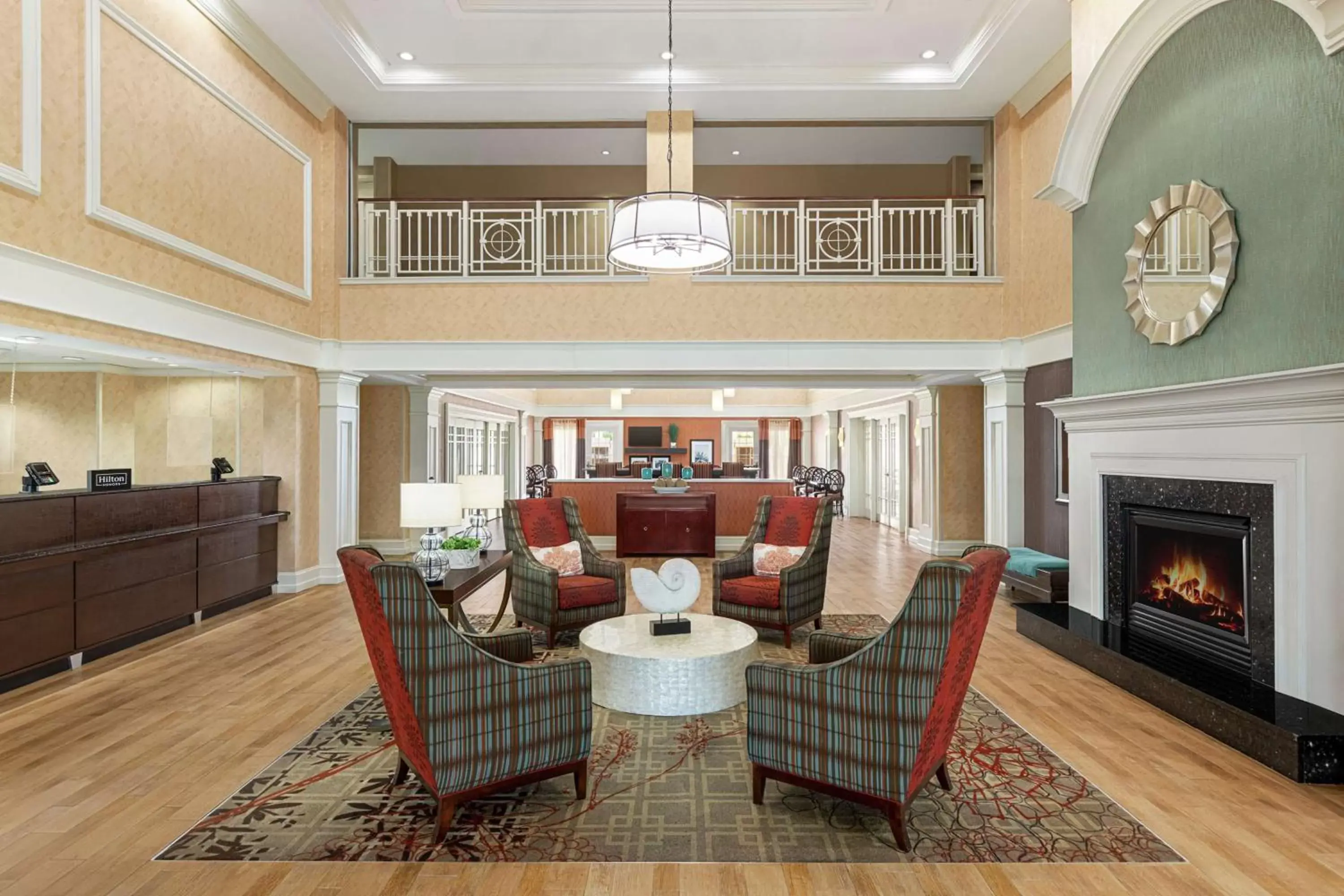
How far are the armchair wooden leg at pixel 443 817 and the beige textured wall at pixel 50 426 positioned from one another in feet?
16.1

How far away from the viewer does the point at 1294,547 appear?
344cm

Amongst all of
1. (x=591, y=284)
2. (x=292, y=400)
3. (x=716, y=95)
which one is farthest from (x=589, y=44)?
(x=292, y=400)

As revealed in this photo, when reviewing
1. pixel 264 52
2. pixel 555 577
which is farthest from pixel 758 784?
pixel 264 52

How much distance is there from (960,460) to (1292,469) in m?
5.66

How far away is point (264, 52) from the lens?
6.13 meters

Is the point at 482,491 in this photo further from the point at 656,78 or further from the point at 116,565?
the point at 656,78

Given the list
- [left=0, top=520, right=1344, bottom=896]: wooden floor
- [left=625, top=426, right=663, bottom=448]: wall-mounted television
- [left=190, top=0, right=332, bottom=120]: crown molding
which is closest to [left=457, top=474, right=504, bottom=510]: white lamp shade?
[left=0, top=520, right=1344, bottom=896]: wooden floor

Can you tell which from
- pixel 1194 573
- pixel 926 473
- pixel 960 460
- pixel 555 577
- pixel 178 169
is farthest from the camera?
pixel 926 473

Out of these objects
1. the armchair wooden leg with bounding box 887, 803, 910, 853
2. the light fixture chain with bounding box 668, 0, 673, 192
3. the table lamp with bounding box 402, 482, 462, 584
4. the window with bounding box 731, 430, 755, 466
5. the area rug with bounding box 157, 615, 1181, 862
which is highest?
the light fixture chain with bounding box 668, 0, 673, 192

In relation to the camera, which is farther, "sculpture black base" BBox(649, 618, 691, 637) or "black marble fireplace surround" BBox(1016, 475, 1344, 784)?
"sculpture black base" BBox(649, 618, 691, 637)

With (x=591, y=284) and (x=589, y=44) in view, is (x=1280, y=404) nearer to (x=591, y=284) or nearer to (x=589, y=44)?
(x=591, y=284)

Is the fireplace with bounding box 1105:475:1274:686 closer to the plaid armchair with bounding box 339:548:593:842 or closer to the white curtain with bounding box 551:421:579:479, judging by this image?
the plaid armchair with bounding box 339:548:593:842

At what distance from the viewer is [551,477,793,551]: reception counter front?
9969mm

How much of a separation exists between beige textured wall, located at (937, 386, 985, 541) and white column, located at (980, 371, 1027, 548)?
145 centimetres
